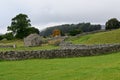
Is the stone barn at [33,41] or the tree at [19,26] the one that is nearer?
the stone barn at [33,41]

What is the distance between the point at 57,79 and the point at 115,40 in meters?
33.1

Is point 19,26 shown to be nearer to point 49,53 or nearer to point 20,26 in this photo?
point 20,26

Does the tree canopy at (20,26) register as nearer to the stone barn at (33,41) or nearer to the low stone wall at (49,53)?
the stone barn at (33,41)

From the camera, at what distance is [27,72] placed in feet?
63.5

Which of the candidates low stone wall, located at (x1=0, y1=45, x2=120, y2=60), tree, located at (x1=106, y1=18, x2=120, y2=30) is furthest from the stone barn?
tree, located at (x1=106, y1=18, x2=120, y2=30)

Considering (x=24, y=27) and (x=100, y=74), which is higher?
(x=24, y=27)

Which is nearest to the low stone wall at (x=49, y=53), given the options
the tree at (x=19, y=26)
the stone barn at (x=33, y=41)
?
the stone barn at (x=33, y=41)

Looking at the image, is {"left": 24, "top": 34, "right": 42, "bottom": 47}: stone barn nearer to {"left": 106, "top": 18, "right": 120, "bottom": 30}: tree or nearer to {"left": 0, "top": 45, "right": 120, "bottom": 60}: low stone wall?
{"left": 0, "top": 45, "right": 120, "bottom": 60}: low stone wall

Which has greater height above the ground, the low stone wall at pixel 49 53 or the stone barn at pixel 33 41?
the stone barn at pixel 33 41

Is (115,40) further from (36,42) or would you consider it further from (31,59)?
(31,59)

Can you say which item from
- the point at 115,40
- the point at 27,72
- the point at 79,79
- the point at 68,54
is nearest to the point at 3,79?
the point at 27,72

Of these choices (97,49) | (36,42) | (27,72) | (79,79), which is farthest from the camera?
(36,42)

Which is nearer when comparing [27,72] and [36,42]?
[27,72]

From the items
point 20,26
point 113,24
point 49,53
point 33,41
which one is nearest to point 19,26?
point 20,26
